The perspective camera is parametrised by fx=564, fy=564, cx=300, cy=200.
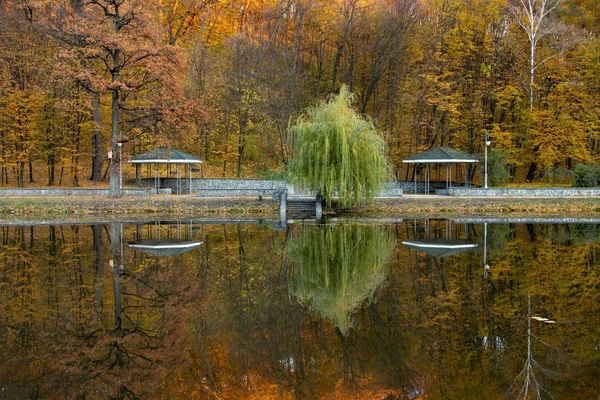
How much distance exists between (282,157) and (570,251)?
26.2m

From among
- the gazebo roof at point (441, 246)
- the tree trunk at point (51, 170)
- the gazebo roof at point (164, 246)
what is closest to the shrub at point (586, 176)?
the gazebo roof at point (441, 246)

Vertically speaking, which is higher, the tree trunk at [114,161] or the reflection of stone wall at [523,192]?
the tree trunk at [114,161]

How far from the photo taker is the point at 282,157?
128 ft

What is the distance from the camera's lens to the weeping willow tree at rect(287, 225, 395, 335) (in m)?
Answer: 9.29

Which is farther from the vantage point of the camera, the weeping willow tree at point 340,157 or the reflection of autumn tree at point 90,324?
the weeping willow tree at point 340,157

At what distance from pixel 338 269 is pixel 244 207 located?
15.0m

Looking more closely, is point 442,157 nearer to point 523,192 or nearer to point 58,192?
point 523,192

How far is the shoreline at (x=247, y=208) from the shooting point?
25578 mm

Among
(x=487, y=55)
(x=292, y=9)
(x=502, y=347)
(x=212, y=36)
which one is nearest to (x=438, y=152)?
(x=487, y=55)

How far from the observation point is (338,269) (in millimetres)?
12234

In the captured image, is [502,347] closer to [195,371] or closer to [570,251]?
[195,371]

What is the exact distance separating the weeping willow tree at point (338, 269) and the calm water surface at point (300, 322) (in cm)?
6

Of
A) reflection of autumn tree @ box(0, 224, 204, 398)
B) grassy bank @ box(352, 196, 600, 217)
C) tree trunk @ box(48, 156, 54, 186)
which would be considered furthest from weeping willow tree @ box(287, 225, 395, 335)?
tree trunk @ box(48, 156, 54, 186)

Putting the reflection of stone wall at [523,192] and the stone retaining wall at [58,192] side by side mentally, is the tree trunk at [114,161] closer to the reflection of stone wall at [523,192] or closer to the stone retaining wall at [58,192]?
the stone retaining wall at [58,192]
